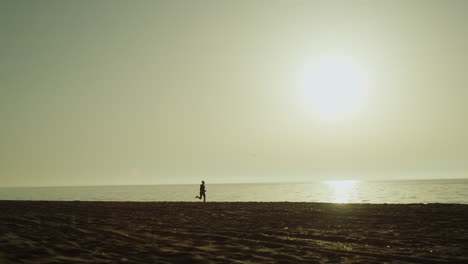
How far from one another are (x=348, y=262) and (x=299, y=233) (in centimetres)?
475

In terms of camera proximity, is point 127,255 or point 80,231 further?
point 80,231

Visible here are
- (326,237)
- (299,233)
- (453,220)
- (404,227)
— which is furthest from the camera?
(453,220)

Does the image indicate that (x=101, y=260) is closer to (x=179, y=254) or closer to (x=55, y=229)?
(x=179, y=254)

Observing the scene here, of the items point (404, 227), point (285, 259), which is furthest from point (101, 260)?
point (404, 227)

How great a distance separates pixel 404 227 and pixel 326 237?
529 centimetres

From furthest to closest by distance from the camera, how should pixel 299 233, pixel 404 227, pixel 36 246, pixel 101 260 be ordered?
pixel 404 227 → pixel 299 233 → pixel 36 246 → pixel 101 260

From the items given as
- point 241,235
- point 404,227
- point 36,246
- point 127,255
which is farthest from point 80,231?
point 404,227

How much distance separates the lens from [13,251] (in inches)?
362

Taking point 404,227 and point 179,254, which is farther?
point 404,227

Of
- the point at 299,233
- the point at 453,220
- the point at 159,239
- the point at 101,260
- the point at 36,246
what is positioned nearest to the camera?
the point at 101,260

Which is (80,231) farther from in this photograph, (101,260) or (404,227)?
(404,227)

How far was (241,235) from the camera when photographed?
13.2 meters

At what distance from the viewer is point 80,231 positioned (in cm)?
1320

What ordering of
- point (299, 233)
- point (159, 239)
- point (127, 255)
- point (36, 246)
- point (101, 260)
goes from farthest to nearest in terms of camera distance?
1. point (299, 233)
2. point (159, 239)
3. point (36, 246)
4. point (127, 255)
5. point (101, 260)
